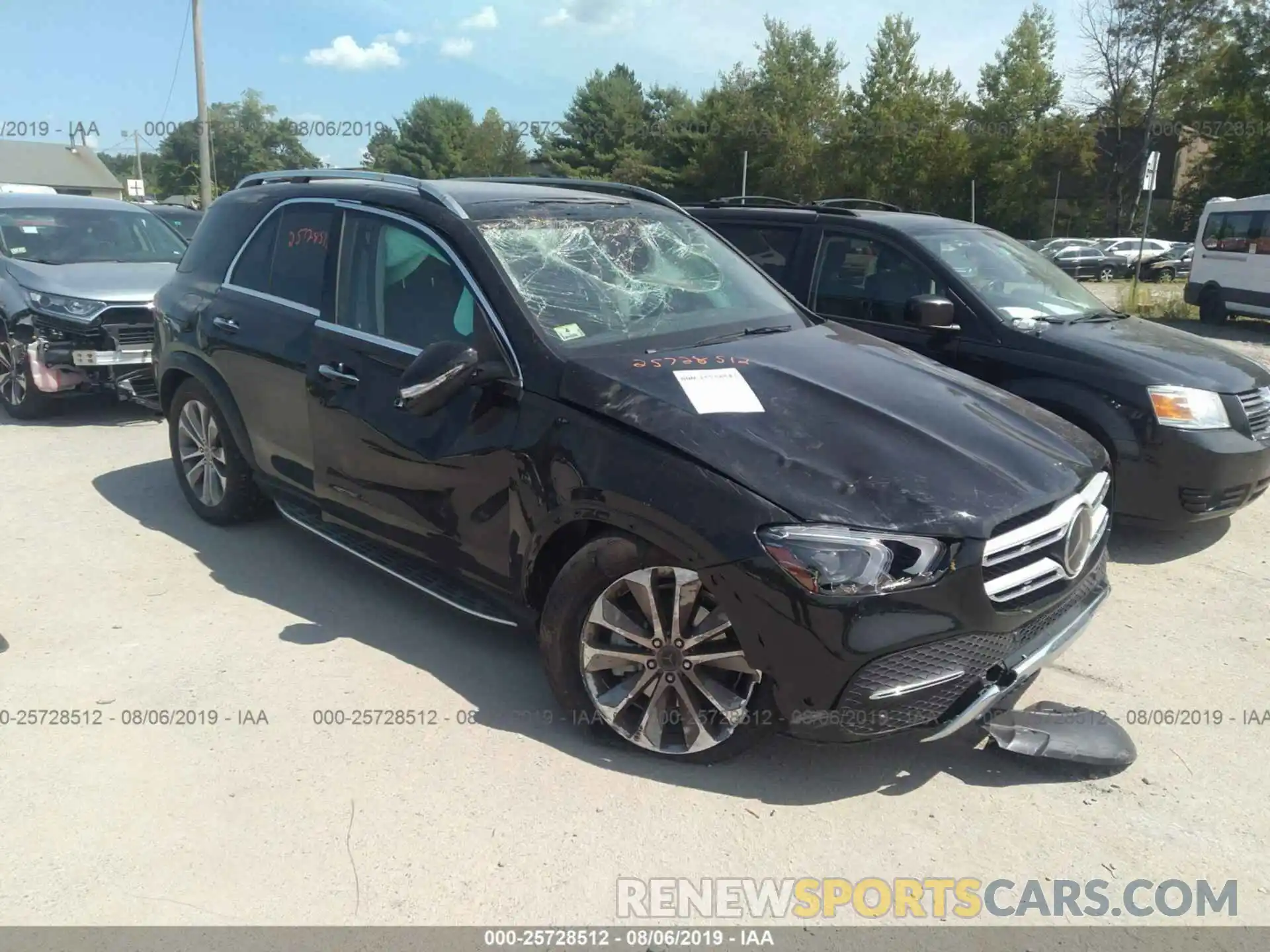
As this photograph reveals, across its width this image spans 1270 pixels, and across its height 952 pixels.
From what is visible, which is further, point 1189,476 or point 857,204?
point 857,204

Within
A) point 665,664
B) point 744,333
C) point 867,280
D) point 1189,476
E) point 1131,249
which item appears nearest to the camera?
point 665,664

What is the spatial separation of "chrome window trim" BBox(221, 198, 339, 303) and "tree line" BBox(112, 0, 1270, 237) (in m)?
35.2

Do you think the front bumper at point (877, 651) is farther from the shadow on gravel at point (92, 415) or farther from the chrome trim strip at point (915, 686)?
the shadow on gravel at point (92, 415)

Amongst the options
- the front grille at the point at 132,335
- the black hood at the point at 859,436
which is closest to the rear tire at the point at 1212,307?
the black hood at the point at 859,436

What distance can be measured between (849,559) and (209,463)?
4.01 m

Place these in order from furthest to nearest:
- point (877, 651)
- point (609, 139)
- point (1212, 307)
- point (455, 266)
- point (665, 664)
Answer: point (609, 139) → point (1212, 307) → point (455, 266) → point (665, 664) → point (877, 651)

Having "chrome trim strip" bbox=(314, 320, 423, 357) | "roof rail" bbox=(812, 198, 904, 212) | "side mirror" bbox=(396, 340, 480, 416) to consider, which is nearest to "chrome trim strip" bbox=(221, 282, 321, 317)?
"chrome trim strip" bbox=(314, 320, 423, 357)

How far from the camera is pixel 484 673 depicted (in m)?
4.06

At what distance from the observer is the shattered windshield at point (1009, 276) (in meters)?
5.98

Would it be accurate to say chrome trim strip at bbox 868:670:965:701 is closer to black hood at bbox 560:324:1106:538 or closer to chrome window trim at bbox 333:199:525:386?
black hood at bbox 560:324:1106:538

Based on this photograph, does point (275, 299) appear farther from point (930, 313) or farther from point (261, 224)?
point (930, 313)

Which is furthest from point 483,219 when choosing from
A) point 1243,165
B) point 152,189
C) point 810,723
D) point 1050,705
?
point 152,189

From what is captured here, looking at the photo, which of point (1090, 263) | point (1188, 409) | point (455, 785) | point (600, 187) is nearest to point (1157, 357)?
point (1188, 409)

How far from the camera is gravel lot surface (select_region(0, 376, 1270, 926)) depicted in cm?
285
